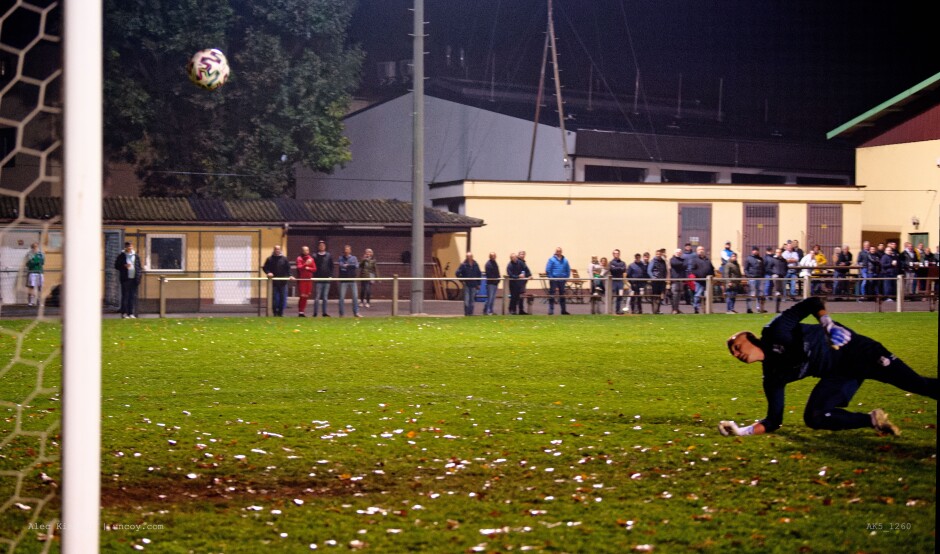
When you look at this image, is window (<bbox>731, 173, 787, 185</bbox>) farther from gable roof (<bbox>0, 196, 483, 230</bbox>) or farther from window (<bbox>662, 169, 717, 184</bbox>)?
gable roof (<bbox>0, 196, 483, 230</bbox>)

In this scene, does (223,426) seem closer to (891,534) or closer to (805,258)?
(891,534)

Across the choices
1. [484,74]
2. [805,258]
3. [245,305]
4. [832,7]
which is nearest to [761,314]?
[805,258]

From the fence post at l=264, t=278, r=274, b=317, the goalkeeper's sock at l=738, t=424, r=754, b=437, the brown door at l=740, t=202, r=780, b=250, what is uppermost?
the brown door at l=740, t=202, r=780, b=250

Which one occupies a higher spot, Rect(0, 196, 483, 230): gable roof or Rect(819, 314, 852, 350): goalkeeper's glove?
Rect(0, 196, 483, 230): gable roof

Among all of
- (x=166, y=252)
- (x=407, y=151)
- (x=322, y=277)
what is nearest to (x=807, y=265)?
(x=322, y=277)

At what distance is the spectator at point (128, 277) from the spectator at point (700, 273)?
41.6 feet

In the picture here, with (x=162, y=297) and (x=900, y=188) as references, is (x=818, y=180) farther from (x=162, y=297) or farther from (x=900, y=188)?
(x=162, y=297)

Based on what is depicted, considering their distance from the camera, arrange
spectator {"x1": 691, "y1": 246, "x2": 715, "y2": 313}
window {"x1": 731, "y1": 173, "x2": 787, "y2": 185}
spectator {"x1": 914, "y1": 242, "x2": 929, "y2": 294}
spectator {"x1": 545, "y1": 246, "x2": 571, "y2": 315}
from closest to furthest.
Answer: spectator {"x1": 545, "y1": 246, "x2": 571, "y2": 315}, spectator {"x1": 691, "y1": 246, "x2": 715, "y2": 313}, spectator {"x1": 914, "y1": 242, "x2": 929, "y2": 294}, window {"x1": 731, "y1": 173, "x2": 787, "y2": 185}

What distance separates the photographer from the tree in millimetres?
36062

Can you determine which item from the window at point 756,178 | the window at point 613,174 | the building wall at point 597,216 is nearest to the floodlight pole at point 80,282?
the building wall at point 597,216

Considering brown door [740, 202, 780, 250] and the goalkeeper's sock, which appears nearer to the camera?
the goalkeeper's sock

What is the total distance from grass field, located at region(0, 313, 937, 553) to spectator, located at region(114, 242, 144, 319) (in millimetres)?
7630

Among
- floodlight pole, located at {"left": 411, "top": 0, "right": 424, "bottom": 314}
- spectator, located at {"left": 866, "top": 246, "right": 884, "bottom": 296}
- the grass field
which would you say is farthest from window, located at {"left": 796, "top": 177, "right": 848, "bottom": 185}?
the grass field

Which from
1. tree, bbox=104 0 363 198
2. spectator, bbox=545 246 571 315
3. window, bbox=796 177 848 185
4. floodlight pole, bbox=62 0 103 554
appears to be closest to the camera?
floodlight pole, bbox=62 0 103 554
